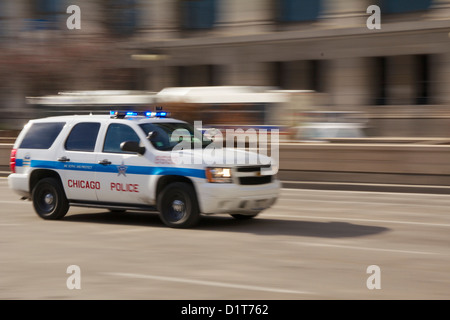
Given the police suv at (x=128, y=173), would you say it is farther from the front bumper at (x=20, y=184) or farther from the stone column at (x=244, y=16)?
the stone column at (x=244, y=16)

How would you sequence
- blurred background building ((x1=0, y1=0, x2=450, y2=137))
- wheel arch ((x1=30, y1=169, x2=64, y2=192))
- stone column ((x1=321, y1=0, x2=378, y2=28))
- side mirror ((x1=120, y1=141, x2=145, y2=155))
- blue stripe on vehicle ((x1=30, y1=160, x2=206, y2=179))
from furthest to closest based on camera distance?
stone column ((x1=321, y1=0, x2=378, y2=28)) → blurred background building ((x1=0, y1=0, x2=450, y2=137)) → wheel arch ((x1=30, y1=169, x2=64, y2=192)) → side mirror ((x1=120, y1=141, x2=145, y2=155)) → blue stripe on vehicle ((x1=30, y1=160, x2=206, y2=179))

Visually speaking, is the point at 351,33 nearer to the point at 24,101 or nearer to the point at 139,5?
the point at 139,5

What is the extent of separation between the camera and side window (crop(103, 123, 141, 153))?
40.5 feet

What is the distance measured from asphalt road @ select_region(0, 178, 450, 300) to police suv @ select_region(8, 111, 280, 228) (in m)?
0.37

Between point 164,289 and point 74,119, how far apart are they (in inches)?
243

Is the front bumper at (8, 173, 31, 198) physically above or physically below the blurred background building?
below

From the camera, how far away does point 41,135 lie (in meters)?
13.3

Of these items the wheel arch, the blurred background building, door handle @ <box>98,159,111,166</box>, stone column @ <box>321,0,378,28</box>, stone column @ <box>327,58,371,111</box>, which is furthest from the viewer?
stone column @ <box>327,58,371,111</box>

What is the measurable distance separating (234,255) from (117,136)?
3.73m

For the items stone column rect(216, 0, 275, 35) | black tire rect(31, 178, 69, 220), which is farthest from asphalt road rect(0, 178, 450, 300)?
stone column rect(216, 0, 275, 35)

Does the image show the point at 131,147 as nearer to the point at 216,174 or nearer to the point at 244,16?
the point at 216,174

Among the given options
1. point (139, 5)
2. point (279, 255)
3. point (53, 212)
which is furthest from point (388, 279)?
point (139, 5)

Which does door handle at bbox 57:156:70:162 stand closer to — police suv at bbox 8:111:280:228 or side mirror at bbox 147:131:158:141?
police suv at bbox 8:111:280:228

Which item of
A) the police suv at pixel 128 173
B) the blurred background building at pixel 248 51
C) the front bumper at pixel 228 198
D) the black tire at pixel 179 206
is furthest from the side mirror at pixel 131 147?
the blurred background building at pixel 248 51
